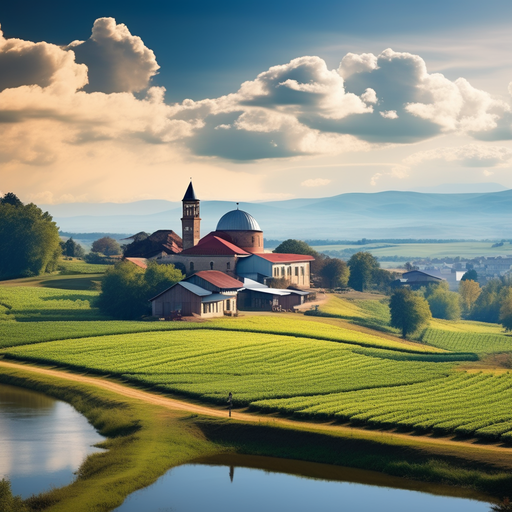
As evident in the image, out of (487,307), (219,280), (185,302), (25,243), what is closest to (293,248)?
(487,307)

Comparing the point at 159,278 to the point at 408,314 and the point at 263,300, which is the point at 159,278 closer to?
the point at 263,300

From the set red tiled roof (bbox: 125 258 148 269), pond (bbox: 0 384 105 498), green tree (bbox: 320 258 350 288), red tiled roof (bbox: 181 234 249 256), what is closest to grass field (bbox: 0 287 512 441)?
pond (bbox: 0 384 105 498)

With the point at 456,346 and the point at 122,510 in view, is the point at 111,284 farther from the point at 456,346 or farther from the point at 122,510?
the point at 122,510

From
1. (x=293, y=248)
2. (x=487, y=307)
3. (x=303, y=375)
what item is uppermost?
(x=293, y=248)

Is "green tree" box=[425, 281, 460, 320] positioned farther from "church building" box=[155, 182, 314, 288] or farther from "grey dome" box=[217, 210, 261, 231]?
"grey dome" box=[217, 210, 261, 231]

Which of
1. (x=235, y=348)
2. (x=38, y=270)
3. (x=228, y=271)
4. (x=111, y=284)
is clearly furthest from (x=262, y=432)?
(x=38, y=270)

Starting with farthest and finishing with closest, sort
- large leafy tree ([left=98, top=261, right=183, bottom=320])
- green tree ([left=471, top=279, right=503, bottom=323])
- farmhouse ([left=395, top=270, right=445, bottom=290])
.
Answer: farmhouse ([left=395, top=270, right=445, bottom=290]) < green tree ([left=471, top=279, right=503, bottom=323]) < large leafy tree ([left=98, top=261, right=183, bottom=320])
